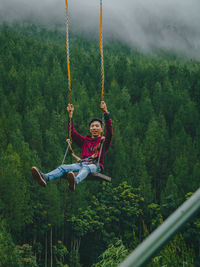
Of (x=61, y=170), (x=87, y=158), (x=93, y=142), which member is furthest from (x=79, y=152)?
(x=61, y=170)

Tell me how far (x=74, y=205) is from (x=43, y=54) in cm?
4540

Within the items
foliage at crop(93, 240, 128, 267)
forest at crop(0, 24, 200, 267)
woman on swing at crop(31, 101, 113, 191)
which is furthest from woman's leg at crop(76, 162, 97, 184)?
forest at crop(0, 24, 200, 267)

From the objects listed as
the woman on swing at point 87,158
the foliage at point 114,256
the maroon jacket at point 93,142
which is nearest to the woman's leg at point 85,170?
the woman on swing at point 87,158

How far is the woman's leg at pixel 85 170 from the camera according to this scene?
16.8 ft

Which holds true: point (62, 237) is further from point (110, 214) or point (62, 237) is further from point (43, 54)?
point (43, 54)

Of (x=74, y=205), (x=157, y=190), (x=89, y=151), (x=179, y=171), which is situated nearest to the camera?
(x=89, y=151)

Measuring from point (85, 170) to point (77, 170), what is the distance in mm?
148

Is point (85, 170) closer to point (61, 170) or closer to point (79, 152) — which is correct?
point (61, 170)

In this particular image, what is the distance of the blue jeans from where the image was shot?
5172 millimetres

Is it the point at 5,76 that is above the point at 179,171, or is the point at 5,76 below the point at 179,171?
above

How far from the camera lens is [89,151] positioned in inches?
240

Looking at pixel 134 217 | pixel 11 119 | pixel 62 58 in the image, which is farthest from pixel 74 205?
pixel 62 58

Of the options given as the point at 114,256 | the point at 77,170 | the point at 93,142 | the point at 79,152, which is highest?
the point at 93,142

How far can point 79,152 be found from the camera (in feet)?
121
